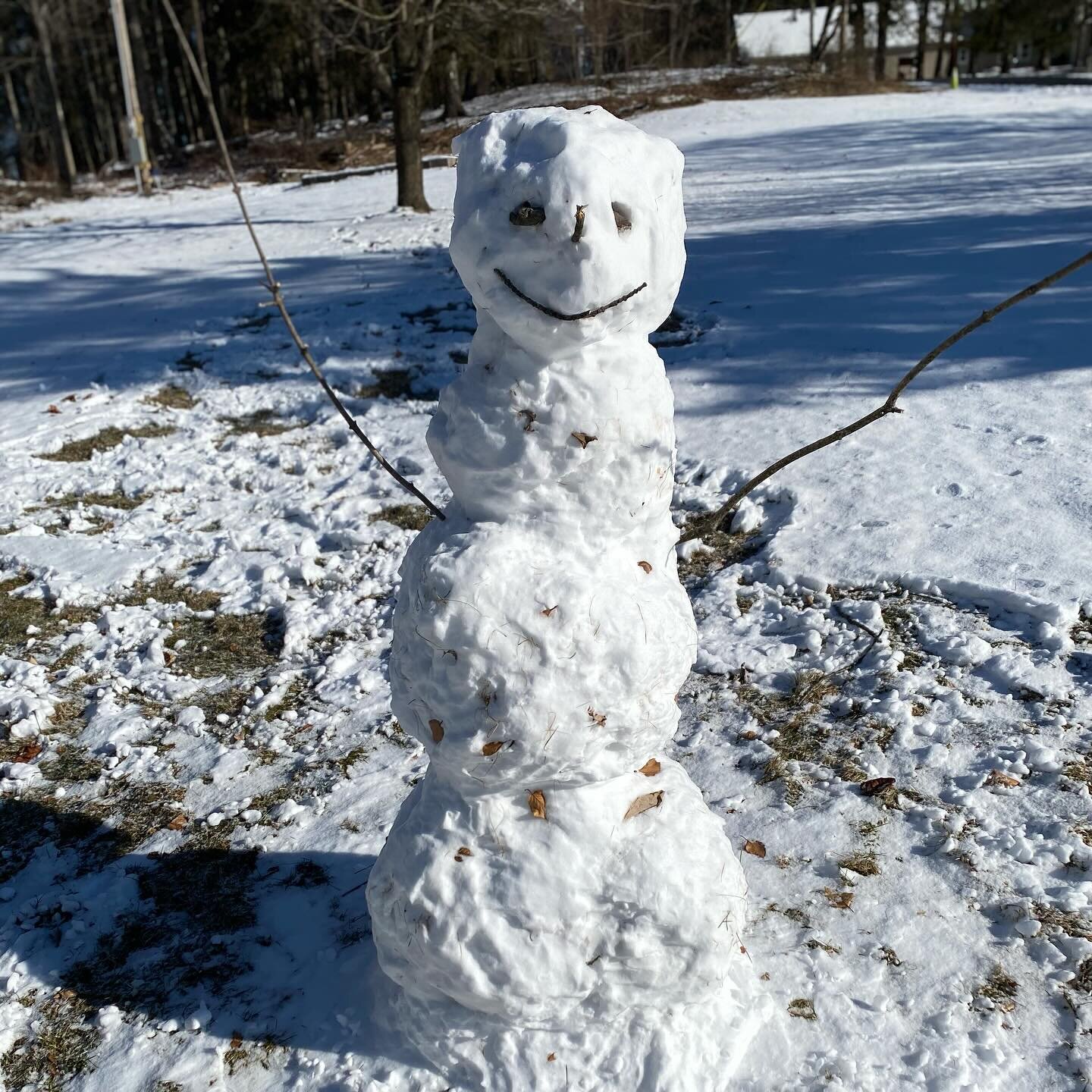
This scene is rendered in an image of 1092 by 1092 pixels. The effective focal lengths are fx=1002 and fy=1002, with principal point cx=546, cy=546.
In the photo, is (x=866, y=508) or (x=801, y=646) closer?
(x=801, y=646)

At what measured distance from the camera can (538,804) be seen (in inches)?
82.7

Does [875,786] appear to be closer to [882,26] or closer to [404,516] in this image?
[404,516]

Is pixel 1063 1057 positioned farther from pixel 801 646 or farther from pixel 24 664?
pixel 24 664

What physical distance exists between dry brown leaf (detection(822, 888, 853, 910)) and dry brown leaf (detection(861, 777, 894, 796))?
46cm

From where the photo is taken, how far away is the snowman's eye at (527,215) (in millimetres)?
1784

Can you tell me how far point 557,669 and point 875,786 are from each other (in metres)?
1.72

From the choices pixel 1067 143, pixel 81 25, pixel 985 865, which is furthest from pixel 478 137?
pixel 81 25

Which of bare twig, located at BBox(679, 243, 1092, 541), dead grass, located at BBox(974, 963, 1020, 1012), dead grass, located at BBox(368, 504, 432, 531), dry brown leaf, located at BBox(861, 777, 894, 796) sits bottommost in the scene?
dead grass, located at BBox(974, 963, 1020, 1012)

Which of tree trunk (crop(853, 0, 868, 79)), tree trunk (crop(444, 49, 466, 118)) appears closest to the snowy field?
tree trunk (crop(444, 49, 466, 118))

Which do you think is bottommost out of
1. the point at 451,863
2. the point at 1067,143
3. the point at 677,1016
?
the point at 677,1016

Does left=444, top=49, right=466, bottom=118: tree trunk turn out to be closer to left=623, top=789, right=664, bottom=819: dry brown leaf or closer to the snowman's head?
the snowman's head

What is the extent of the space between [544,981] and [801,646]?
2.23m

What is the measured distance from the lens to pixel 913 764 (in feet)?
10.8

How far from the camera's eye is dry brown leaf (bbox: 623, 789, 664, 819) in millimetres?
2164
